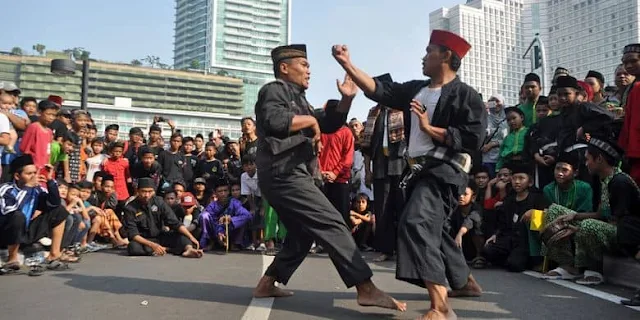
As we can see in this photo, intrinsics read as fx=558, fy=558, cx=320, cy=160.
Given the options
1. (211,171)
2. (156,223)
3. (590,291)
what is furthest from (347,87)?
(211,171)

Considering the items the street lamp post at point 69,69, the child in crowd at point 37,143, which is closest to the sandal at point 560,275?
the child in crowd at point 37,143

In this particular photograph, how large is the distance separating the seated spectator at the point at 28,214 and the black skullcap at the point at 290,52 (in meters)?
3.48

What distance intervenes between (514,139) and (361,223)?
2680 millimetres

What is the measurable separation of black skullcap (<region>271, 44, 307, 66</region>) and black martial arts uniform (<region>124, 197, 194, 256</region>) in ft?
14.4

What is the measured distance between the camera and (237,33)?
17150 centimetres

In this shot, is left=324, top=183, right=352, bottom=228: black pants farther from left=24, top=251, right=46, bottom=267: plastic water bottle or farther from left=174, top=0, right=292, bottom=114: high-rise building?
left=174, top=0, right=292, bottom=114: high-rise building

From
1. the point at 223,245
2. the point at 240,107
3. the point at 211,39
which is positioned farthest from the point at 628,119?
the point at 211,39

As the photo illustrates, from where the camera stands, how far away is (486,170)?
335 inches

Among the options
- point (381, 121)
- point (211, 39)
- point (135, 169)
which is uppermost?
point (211, 39)

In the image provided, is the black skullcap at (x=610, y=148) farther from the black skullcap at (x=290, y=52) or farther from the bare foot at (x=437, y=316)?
the black skullcap at (x=290, y=52)

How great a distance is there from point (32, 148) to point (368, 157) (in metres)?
4.67

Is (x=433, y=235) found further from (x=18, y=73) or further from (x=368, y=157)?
(x=18, y=73)

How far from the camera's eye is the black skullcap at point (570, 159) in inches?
240

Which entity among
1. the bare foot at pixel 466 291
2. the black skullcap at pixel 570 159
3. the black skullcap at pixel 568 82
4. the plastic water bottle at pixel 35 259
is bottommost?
the plastic water bottle at pixel 35 259
